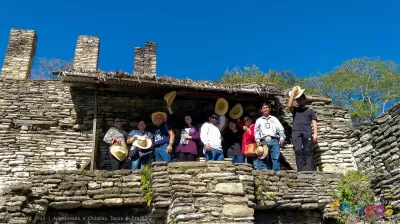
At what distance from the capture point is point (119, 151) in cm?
760

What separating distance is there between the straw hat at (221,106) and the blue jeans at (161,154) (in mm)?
1914

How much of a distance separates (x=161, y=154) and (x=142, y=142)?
44 centimetres

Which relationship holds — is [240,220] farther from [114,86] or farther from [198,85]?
[114,86]

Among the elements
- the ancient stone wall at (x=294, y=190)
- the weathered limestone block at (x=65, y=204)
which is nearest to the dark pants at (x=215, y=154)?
the ancient stone wall at (x=294, y=190)

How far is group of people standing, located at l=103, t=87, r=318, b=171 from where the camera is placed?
7426 mm

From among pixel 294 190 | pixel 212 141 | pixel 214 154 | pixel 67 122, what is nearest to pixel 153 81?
pixel 212 141

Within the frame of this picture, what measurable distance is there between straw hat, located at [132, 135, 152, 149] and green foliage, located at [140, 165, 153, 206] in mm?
1198

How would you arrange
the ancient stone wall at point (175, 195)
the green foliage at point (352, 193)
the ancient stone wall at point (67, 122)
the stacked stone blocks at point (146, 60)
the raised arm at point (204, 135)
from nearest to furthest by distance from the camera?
the ancient stone wall at point (175, 195) < the green foliage at point (352, 193) < the raised arm at point (204, 135) < the ancient stone wall at point (67, 122) < the stacked stone blocks at point (146, 60)

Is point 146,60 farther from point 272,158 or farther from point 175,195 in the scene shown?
point 175,195

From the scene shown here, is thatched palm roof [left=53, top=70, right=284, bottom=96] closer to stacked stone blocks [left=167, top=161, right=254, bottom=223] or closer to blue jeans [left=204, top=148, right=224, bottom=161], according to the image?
blue jeans [left=204, top=148, right=224, bottom=161]

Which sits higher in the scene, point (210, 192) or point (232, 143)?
point (232, 143)

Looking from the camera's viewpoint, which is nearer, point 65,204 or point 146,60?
point 65,204

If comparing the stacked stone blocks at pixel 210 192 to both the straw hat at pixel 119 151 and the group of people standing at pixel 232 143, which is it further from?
the straw hat at pixel 119 151

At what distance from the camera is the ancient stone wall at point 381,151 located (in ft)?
22.1
